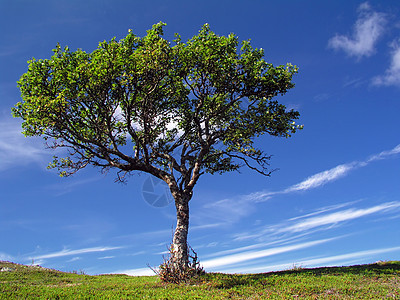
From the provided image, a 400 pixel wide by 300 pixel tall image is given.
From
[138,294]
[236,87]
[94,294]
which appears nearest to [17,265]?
[94,294]

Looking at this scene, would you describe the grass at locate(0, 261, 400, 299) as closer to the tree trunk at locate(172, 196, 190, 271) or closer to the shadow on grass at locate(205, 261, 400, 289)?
the shadow on grass at locate(205, 261, 400, 289)

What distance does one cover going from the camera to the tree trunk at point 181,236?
71.8 feet

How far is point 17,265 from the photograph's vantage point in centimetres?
3391

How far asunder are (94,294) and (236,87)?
18.1 m

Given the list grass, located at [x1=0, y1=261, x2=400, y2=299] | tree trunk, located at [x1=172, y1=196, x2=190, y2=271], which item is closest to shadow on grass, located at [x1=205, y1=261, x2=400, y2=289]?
grass, located at [x1=0, y1=261, x2=400, y2=299]

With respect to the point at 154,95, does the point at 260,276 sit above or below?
below

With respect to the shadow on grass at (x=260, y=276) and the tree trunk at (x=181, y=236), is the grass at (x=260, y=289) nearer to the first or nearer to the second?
the shadow on grass at (x=260, y=276)

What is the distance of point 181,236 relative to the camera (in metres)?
22.8

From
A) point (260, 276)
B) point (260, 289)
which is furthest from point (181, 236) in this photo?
point (260, 289)

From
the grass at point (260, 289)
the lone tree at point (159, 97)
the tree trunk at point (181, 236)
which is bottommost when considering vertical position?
the grass at point (260, 289)

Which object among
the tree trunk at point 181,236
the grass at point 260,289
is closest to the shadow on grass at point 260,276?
the grass at point 260,289

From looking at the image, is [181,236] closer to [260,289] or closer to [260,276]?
[260,276]

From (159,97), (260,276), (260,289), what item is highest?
(159,97)

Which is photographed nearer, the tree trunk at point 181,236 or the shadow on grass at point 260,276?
the shadow on grass at point 260,276
